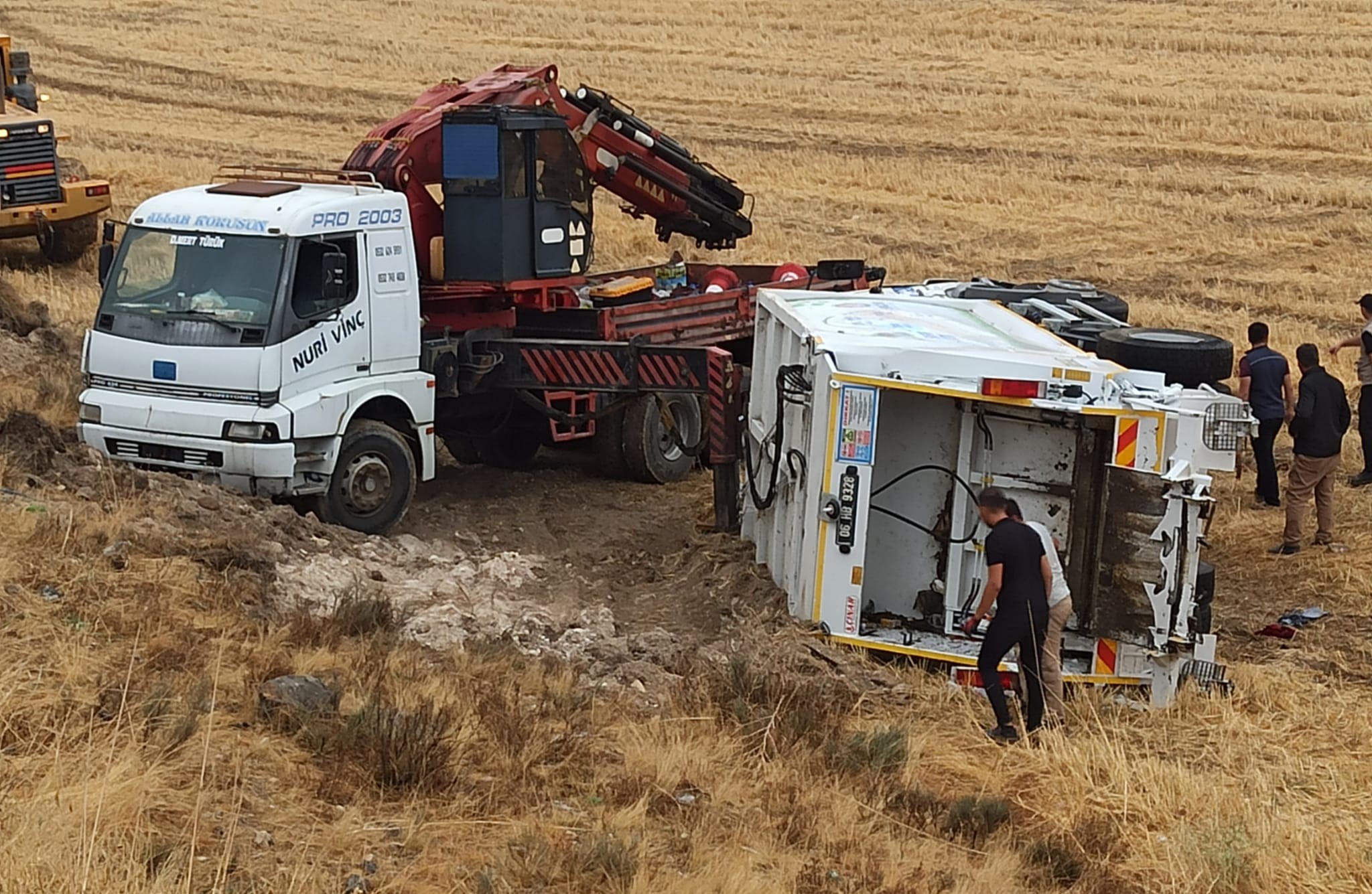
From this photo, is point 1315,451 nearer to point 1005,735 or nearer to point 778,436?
point 778,436

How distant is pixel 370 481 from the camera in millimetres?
12070

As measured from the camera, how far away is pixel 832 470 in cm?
938

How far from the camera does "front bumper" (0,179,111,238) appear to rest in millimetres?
20016

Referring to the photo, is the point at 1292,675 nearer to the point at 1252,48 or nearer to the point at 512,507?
the point at 512,507

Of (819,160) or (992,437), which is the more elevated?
(819,160)

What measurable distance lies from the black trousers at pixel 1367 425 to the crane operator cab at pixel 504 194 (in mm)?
A: 6531

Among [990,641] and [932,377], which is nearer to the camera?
[990,641]

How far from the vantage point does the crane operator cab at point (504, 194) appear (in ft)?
43.8

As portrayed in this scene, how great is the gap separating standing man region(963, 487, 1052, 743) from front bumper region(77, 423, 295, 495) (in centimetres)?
495

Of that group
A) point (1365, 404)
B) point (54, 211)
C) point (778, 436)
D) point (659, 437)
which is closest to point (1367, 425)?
point (1365, 404)

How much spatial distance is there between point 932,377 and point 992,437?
2.16 ft

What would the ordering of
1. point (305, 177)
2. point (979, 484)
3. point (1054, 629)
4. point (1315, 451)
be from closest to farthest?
point (1054, 629) < point (979, 484) < point (1315, 451) < point (305, 177)

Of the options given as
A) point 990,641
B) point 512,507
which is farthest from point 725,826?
point 512,507

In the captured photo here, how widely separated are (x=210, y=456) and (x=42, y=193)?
1030 centimetres
